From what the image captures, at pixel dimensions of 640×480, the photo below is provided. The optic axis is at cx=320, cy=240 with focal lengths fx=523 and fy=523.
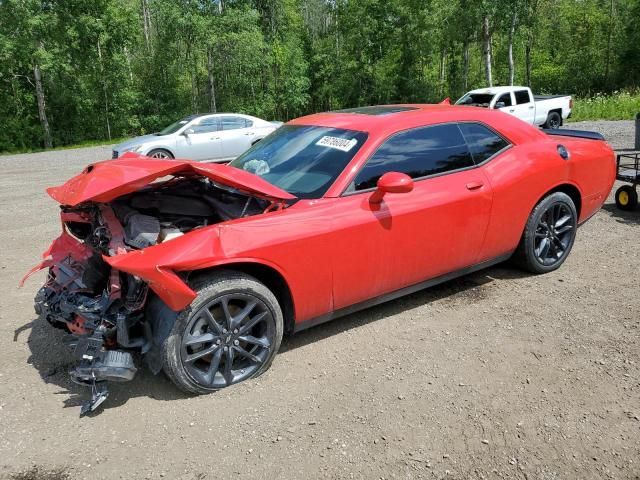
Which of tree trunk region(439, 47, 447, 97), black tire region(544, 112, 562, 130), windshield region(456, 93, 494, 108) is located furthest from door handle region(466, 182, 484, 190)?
tree trunk region(439, 47, 447, 97)

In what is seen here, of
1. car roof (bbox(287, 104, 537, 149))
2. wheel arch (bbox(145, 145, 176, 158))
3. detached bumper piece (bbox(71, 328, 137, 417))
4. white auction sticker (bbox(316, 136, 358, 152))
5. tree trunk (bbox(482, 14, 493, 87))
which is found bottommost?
detached bumper piece (bbox(71, 328, 137, 417))

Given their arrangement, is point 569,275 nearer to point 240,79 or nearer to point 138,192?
point 138,192

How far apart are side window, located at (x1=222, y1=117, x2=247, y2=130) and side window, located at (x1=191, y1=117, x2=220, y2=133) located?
19 cm

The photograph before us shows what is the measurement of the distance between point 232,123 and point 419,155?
10.6m

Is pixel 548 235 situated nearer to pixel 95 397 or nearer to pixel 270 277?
pixel 270 277

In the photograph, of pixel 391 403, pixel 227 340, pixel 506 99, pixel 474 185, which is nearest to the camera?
pixel 391 403

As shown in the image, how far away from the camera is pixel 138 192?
375 cm

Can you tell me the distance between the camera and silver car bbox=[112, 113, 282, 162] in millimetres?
12864

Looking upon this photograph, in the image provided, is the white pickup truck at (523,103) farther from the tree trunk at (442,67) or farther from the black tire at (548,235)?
the tree trunk at (442,67)

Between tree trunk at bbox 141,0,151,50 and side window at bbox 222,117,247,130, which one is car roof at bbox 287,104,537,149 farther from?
tree trunk at bbox 141,0,151,50

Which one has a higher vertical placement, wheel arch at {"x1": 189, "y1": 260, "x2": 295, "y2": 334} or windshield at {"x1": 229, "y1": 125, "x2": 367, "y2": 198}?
windshield at {"x1": 229, "y1": 125, "x2": 367, "y2": 198}

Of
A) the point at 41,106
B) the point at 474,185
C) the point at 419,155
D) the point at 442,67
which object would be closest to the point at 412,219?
the point at 419,155

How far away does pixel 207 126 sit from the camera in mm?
13508

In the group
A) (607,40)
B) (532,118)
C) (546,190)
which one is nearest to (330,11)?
(607,40)
